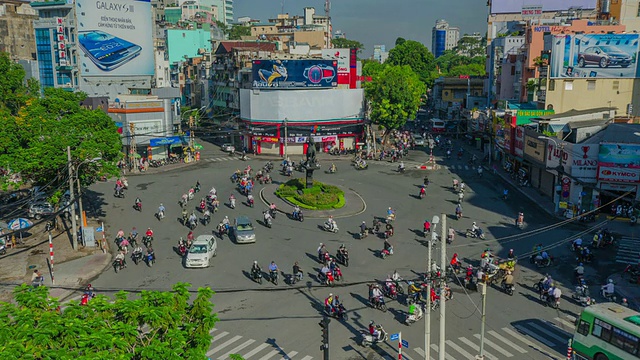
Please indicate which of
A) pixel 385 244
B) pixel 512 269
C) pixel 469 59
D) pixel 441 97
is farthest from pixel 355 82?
pixel 469 59

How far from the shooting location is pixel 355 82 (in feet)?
291

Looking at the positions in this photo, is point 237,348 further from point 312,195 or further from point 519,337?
point 312,195

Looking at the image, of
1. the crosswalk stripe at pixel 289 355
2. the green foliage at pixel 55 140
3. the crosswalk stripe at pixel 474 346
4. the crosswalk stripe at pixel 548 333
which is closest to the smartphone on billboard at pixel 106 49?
the green foliage at pixel 55 140

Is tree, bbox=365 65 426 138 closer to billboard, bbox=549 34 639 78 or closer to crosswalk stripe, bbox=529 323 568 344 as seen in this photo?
billboard, bbox=549 34 639 78

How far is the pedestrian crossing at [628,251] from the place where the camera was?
3562 centimetres

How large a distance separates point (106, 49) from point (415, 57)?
8406 cm

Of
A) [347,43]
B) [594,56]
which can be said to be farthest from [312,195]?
[347,43]

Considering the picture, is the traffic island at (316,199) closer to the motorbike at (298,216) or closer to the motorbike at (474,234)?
the motorbike at (298,216)

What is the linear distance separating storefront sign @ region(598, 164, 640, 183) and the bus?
23150 millimetres

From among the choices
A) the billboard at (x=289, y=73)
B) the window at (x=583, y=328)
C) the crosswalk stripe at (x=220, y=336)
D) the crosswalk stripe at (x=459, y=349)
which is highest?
the billboard at (x=289, y=73)

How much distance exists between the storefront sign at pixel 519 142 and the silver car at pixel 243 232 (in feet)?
102

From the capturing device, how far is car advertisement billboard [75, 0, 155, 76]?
78625 mm

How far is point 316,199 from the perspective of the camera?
4869cm

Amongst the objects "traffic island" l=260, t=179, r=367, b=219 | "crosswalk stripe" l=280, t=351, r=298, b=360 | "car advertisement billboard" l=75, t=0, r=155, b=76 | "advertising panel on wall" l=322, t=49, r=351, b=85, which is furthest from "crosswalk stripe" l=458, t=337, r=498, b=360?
"car advertisement billboard" l=75, t=0, r=155, b=76
